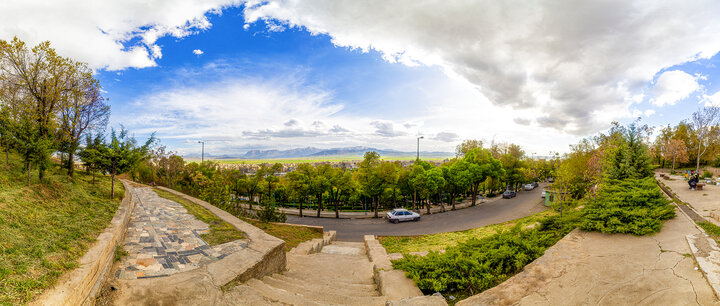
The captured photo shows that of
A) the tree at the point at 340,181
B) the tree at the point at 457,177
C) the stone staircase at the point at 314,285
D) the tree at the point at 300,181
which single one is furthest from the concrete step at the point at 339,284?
the tree at the point at 457,177

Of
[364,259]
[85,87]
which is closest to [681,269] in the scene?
[364,259]

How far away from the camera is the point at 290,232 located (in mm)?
12102

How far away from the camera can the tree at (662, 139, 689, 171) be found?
32.9 meters

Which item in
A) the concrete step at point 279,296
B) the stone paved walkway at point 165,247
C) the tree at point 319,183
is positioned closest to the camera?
the concrete step at point 279,296

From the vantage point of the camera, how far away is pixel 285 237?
10.9 meters

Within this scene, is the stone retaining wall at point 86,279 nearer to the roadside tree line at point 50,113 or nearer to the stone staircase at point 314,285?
the stone staircase at point 314,285

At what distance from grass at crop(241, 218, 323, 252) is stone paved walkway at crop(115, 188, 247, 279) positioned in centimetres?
306

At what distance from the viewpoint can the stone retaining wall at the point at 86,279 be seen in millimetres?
3075

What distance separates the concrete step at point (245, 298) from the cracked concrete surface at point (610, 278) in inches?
123

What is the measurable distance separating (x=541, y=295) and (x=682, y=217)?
8.45 m

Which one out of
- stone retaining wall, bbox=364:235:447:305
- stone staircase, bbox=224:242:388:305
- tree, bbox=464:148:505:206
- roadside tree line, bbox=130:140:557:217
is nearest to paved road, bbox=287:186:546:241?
roadside tree line, bbox=130:140:557:217

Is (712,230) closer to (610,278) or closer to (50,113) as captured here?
(610,278)

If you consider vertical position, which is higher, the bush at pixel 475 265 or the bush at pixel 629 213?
the bush at pixel 629 213

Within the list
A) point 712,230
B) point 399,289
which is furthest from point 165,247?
point 712,230
